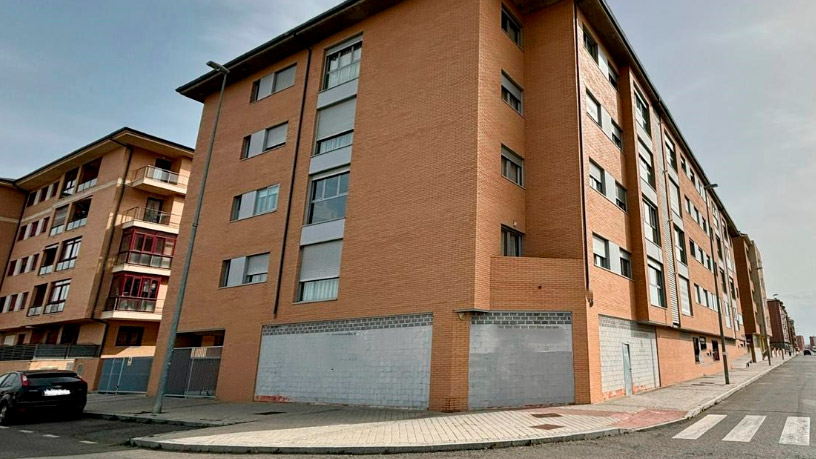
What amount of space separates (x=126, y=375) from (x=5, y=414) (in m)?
9.64

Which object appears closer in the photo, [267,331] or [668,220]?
[267,331]

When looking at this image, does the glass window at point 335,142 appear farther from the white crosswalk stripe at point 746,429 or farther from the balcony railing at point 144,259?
the balcony railing at point 144,259

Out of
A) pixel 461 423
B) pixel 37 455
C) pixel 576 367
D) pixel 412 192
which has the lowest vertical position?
pixel 37 455

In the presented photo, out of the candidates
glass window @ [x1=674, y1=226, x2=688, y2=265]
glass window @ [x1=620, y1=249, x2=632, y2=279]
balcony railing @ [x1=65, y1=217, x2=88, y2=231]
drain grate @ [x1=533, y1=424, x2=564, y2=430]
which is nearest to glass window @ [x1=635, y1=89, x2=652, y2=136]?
glass window @ [x1=674, y1=226, x2=688, y2=265]

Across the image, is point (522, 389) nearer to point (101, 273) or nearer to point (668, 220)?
point (668, 220)

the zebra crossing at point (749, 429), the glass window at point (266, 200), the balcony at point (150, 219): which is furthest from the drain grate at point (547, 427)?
the balcony at point (150, 219)

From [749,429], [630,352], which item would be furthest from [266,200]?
[749,429]

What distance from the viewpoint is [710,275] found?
102 feet

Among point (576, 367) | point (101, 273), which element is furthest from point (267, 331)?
point (101, 273)

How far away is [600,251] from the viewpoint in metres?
15.8

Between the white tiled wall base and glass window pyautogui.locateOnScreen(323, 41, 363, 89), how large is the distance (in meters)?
13.0

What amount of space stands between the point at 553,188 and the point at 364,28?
9.89 metres

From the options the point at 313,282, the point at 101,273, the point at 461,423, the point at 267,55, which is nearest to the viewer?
the point at 461,423

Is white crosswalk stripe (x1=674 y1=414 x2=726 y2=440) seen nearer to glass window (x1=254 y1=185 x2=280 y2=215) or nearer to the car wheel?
glass window (x1=254 y1=185 x2=280 y2=215)
